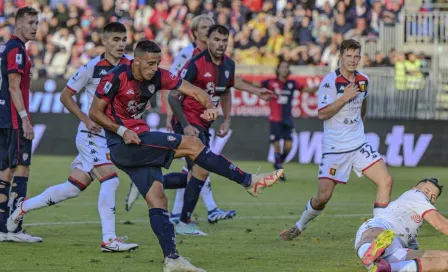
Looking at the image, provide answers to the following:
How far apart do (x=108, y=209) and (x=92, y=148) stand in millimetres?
752

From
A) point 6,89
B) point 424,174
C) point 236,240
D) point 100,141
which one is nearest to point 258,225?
point 236,240

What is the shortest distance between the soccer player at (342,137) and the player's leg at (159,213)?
2.74 m

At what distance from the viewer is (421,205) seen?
Result: 8.87 meters

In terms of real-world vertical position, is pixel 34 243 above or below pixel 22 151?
below

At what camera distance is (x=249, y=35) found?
30.9m

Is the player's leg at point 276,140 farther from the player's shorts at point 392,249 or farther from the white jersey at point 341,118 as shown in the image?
the player's shorts at point 392,249

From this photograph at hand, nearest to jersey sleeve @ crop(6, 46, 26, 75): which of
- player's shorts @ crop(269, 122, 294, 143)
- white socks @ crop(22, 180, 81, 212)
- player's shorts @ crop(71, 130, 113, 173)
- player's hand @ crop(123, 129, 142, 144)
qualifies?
player's shorts @ crop(71, 130, 113, 173)

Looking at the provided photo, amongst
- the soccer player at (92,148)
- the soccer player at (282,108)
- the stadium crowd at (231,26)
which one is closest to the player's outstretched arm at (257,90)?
the soccer player at (92,148)

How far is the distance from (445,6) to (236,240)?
19.9m

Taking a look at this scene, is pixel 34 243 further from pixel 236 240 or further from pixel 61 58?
pixel 61 58

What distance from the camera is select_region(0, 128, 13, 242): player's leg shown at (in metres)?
11.6

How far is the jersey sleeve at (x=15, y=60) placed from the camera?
11266 mm

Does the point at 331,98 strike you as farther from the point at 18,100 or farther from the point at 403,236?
the point at 18,100

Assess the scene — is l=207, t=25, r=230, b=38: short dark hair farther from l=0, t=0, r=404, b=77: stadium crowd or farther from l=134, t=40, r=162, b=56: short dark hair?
l=0, t=0, r=404, b=77: stadium crowd
